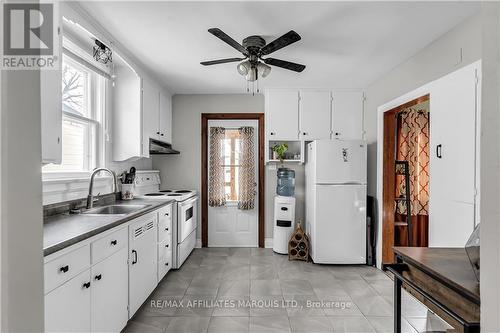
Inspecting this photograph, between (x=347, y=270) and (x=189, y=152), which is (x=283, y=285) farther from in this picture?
(x=189, y=152)

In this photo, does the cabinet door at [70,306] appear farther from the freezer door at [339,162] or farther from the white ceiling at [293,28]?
the freezer door at [339,162]

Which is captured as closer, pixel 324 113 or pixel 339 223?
pixel 339 223

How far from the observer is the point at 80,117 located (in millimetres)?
2520

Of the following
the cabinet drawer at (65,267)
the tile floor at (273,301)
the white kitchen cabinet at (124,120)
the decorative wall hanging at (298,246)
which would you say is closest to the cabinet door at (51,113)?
the cabinet drawer at (65,267)

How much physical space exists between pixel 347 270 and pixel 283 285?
105 cm

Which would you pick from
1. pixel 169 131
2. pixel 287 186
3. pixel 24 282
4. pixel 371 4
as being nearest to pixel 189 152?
pixel 169 131

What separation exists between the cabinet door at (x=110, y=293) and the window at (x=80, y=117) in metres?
0.93

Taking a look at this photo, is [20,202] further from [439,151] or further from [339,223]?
[339,223]

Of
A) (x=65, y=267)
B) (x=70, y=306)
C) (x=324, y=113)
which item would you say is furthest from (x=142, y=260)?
(x=324, y=113)

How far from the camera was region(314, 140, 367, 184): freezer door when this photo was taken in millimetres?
3711

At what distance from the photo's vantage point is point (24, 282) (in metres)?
0.53

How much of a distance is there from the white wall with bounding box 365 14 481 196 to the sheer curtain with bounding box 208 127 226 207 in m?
2.30

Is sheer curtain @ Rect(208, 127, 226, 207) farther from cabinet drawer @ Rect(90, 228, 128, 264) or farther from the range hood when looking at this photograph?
cabinet drawer @ Rect(90, 228, 128, 264)

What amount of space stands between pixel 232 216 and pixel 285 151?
1.40 m
